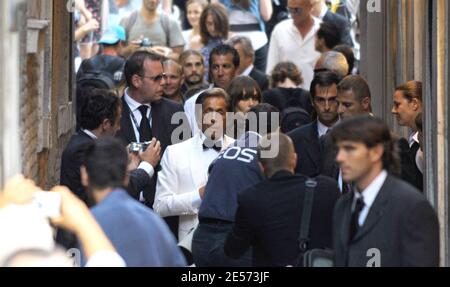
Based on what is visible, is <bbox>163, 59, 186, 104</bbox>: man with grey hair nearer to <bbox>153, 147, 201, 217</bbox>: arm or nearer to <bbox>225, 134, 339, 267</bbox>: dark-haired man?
<bbox>153, 147, 201, 217</bbox>: arm

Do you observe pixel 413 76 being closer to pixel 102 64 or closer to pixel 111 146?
pixel 102 64

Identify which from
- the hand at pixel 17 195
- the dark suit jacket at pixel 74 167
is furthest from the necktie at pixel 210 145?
the hand at pixel 17 195

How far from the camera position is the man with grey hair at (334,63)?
14828 millimetres

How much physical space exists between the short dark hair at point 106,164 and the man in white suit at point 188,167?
11.3 feet

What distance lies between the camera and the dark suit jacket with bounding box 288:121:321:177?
11617 mm

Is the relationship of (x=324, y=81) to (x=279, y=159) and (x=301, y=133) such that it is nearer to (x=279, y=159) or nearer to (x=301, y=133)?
(x=301, y=133)

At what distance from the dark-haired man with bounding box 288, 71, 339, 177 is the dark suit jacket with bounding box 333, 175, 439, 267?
10.1 feet

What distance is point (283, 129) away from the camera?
1389cm

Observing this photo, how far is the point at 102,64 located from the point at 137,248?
9.28 m

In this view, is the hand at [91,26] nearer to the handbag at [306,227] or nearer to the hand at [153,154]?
the hand at [153,154]

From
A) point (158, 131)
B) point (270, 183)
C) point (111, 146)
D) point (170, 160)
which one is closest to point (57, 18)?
point (158, 131)

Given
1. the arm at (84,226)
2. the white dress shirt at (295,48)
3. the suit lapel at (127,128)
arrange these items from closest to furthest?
the arm at (84,226) → the suit lapel at (127,128) → the white dress shirt at (295,48)

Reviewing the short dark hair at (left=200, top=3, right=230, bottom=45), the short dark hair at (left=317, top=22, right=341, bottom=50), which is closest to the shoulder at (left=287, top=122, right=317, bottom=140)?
the short dark hair at (left=317, top=22, right=341, bottom=50)

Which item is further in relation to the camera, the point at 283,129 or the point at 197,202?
the point at 283,129
